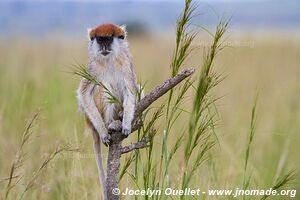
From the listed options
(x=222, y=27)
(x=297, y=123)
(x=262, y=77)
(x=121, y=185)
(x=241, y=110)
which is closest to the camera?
(x=222, y=27)

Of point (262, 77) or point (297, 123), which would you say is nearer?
point (297, 123)

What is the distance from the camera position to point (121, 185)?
11.2ft

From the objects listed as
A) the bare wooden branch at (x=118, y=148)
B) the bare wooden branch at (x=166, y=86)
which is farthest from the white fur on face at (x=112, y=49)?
the bare wooden branch at (x=166, y=86)

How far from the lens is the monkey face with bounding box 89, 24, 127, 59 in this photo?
3685 millimetres

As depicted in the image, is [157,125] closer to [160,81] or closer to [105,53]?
[105,53]

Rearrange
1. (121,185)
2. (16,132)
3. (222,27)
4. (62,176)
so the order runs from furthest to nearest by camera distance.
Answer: (16,132) < (62,176) < (121,185) < (222,27)

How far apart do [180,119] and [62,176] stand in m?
2.56

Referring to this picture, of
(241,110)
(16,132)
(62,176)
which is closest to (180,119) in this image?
(241,110)

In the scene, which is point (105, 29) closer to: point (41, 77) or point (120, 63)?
point (120, 63)

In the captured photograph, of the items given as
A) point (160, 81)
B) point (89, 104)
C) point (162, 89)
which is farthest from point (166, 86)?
point (160, 81)

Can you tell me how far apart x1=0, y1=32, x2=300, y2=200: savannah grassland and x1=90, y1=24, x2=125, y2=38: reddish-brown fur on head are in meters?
0.47

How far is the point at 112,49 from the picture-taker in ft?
12.3

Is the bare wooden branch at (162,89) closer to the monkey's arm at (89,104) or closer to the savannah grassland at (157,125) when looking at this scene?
the savannah grassland at (157,125)

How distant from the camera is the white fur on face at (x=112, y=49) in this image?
3.74 meters
